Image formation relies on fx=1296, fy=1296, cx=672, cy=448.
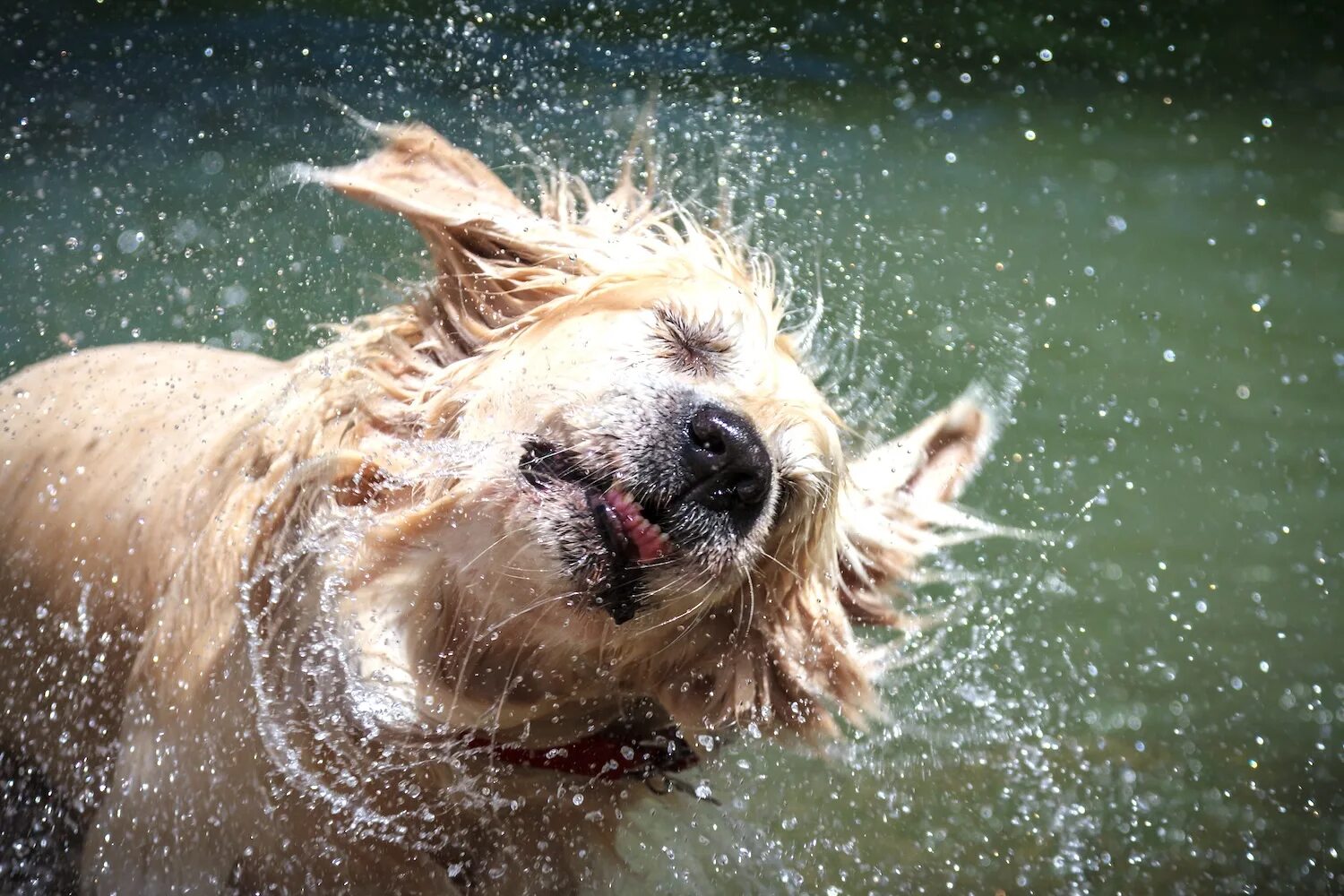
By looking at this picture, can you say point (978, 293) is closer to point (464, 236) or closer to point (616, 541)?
point (464, 236)

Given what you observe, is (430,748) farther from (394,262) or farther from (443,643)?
(394,262)

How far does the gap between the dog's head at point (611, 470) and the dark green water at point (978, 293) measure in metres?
0.25

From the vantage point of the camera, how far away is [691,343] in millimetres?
2729

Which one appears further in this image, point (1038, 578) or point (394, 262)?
point (1038, 578)

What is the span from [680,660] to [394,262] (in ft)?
3.91

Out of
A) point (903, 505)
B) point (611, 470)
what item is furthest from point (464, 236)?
point (903, 505)

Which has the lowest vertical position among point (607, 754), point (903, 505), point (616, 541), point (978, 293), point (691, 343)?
point (607, 754)

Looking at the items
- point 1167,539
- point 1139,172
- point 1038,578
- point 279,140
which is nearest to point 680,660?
point 1038,578

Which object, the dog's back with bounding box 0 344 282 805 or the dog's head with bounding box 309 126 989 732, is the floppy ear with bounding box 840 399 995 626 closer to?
the dog's head with bounding box 309 126 989 732

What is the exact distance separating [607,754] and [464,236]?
4.05 feet

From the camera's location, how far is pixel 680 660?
286 centimetres

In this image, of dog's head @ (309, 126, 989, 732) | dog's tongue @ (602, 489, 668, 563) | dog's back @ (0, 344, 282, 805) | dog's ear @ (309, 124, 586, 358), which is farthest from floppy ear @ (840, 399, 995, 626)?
dog's back @ (0, 344, 282, 805)

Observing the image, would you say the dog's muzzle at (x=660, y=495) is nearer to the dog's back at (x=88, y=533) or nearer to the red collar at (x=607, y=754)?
the red collar at (x=607, y=754)

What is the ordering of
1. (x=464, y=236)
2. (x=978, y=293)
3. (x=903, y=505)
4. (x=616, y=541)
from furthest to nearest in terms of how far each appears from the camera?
1. (x=978, y=293)
2. (x=903, y=505)
3. (x=464, y=236)
4. (x=616, y=541)
